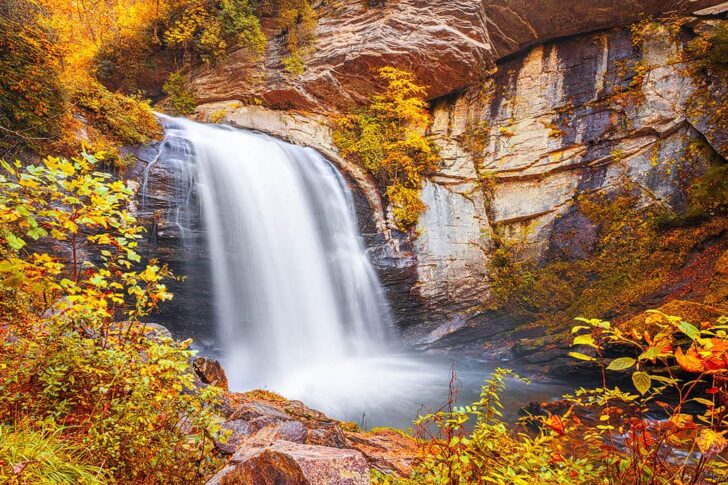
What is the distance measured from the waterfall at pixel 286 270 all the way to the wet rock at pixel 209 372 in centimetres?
191

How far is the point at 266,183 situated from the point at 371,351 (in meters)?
5.45

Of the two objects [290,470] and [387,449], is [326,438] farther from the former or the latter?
[290,470]

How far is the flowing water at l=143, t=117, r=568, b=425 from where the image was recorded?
7.05m

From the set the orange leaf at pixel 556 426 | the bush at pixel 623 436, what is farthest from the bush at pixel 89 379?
the orange leaf at pixel 556 426

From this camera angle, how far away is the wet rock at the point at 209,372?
4602 mm

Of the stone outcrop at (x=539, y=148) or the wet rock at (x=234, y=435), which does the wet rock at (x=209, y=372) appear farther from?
the stone outcrop at (x=539, y=148)

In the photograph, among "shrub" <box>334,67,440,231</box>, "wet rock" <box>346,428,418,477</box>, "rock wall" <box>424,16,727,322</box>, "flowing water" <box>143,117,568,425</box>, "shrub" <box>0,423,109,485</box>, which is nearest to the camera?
"shrub" <box>0,423,109,485</box>

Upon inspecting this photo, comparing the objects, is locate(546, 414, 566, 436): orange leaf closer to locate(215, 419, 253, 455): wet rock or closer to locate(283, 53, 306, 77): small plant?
locate(215, 419, 253, 455): wet rock

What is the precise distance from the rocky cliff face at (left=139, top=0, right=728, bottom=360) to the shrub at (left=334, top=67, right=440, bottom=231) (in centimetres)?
38

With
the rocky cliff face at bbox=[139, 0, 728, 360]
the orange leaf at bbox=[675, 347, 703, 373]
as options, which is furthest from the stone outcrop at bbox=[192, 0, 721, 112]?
the orange leaf at bbox=[675, 347, 703, 373]

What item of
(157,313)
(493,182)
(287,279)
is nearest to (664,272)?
(493,182)

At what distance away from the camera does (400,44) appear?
10.4m

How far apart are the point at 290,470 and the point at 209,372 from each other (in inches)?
140

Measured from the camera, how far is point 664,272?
7.83m
